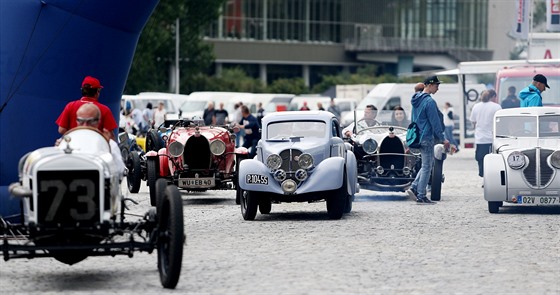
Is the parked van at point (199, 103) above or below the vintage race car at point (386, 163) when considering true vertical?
above

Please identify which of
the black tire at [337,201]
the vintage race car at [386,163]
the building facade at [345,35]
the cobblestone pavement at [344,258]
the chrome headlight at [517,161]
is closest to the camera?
the cobblestone pavement at [344,258]

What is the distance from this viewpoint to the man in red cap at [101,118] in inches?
517

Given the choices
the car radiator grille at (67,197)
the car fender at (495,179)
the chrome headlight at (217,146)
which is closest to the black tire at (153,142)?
the chrome headlight at (217,146)

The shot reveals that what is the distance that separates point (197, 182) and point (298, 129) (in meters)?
3.36

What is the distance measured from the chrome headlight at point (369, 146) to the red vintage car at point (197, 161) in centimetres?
198

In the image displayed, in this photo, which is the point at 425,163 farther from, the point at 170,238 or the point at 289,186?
the point at 170,238

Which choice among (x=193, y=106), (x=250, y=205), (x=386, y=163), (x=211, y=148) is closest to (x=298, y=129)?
(x=250, y=205)

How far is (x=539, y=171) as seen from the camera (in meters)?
19.5

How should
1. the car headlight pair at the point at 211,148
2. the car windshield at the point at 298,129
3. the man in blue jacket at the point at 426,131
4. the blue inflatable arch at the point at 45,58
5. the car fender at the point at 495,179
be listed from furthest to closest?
the car headlight pair at the point at 211,148, the man in blue jacket at the point at 426,131, the car windshield at the point at 298,129, the car fender at the point at 495,179, the blue inflatable arch at the point at 45,58

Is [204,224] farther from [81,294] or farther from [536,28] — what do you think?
[536,28]

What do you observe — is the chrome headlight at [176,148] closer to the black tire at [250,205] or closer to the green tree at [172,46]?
the black tire at [250,205]

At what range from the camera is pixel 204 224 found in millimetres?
18469

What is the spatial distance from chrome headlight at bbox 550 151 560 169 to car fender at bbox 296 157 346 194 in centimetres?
285

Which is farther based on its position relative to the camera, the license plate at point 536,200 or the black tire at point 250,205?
the license plate at point 536,200
